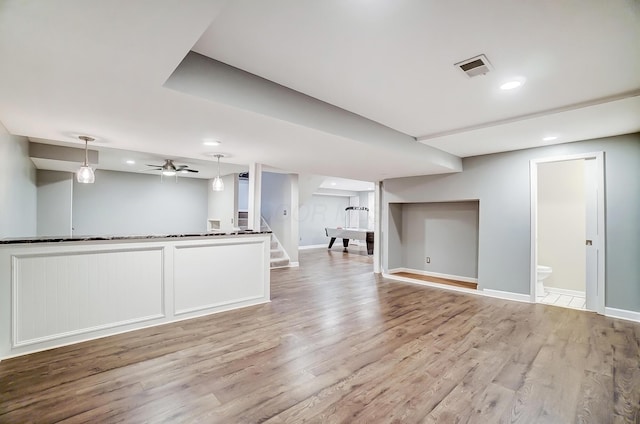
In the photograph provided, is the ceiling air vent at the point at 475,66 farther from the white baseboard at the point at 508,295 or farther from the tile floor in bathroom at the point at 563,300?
the tile floor in bathroom at the point at 563,300

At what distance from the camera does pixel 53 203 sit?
221 inches

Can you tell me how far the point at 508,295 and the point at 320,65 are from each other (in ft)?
15.1

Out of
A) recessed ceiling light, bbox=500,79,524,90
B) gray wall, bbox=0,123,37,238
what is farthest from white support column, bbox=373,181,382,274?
gray wall, bbox=0,123,37,238

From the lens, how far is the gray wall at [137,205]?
6504 millimetres

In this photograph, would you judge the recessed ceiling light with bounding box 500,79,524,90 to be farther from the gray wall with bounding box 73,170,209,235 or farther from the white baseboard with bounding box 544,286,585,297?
the gray wall with bounding box 73,170,209,235

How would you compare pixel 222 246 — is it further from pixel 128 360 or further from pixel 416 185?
pixel 416 185

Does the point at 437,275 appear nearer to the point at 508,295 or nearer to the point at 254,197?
the point at 508,295

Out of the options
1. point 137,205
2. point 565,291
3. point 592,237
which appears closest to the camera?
point 592,237

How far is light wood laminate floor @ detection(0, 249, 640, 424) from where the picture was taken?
1.88 m

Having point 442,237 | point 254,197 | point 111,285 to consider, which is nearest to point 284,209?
point 254,197

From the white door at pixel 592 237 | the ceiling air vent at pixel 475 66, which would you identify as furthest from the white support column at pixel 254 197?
the white door at pixel 592 237

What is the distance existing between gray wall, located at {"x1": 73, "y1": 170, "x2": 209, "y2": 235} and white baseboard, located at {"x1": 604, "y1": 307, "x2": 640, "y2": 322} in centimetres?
729

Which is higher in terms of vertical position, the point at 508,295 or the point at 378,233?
the point at 378,233

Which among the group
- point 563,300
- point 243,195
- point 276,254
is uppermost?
point 243,195
